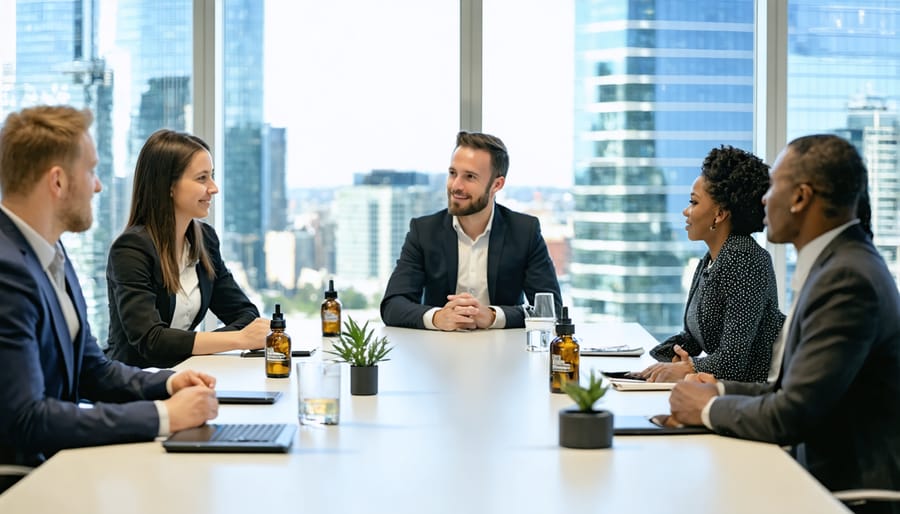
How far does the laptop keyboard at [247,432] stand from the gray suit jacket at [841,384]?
907 mm

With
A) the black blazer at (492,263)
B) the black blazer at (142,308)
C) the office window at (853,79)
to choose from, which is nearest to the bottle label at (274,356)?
the black blazer at (142,308)

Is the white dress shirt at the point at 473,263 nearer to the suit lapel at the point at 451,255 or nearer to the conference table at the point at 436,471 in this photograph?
the suit lapel at the point at 451,255

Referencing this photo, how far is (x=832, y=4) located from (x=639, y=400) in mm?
3692

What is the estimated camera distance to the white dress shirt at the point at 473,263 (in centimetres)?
451

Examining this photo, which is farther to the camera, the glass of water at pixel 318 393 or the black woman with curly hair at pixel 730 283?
the black woman with curly hair at pixel 730 283

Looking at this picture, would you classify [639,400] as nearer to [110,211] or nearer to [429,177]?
[429,177]

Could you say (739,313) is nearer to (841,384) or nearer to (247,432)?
(841,384)

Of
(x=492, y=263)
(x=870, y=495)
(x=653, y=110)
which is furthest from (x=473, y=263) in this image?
(x=870, y=495)

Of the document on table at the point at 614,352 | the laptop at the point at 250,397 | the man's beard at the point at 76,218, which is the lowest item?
the laptop at the point at 250,397

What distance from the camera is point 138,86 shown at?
18.3 ft

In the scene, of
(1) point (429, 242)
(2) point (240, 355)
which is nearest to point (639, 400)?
(2) point (240, 355)

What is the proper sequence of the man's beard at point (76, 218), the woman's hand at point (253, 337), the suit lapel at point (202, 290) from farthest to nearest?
the suit lapel at point (202, 290) < the woman's hand at point (253, 337) < the man's beard at point (76, 218)

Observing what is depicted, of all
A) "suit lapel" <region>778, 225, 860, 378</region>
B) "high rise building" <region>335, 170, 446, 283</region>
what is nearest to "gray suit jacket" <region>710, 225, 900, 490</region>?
"suit lapel" <region>778, 225, 860, 378</region>

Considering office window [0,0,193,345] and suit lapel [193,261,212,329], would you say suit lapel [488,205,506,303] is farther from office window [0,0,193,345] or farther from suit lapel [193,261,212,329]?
office window [0,0,193,345]
